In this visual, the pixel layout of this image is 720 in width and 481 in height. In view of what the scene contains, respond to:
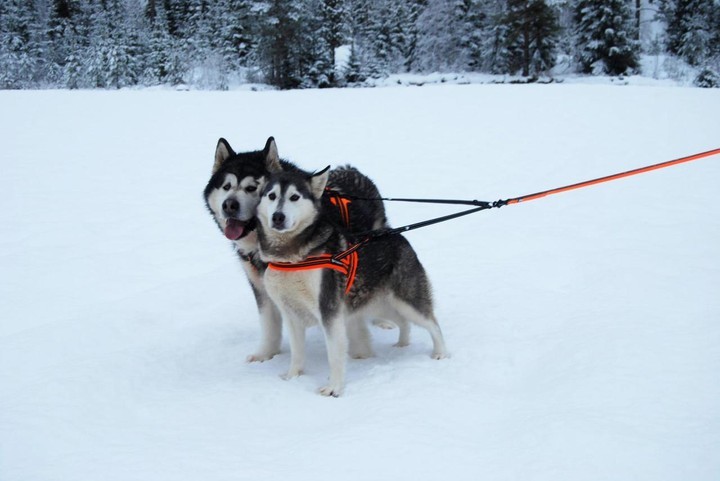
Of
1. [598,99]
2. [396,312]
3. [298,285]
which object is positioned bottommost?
[396,312]

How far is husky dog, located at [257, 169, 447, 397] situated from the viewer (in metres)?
3.50

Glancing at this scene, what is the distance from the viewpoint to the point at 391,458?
276 cm

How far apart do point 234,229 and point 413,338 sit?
1936 mm

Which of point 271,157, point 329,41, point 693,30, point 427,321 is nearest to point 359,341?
point 427,321

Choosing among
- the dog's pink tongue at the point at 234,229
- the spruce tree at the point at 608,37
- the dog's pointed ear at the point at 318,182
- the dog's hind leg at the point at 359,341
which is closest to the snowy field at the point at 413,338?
the dog's hind leg at the point at 359,341

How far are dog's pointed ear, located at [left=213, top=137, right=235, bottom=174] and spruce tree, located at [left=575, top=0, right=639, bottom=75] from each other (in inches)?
1162

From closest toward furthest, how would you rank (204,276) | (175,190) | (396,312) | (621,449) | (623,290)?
(621,449)
(396,312)
(623,290)
(204,276)
(175,190)

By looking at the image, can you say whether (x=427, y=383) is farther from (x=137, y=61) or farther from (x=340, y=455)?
(x=137, y=61)

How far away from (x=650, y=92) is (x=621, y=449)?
16340 millimetres

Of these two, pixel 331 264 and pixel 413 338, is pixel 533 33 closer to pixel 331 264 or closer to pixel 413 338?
pixel 413 338

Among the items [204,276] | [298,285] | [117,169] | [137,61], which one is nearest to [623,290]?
[298,285]

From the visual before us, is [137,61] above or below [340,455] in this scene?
above

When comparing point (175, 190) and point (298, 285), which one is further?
point (175, 190)

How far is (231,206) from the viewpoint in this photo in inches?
146
